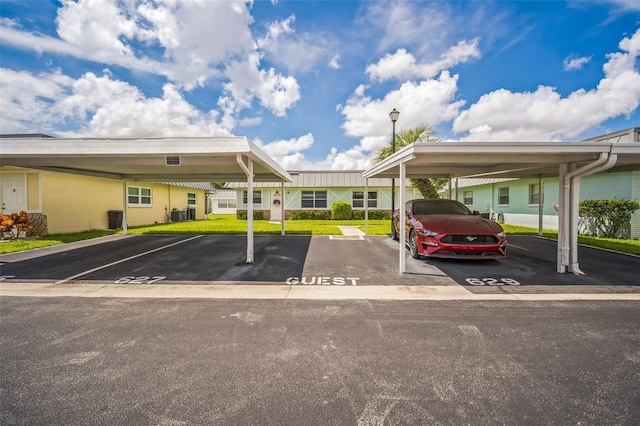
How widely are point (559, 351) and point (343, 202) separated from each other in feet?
61.1

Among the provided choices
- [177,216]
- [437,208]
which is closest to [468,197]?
[437,208]

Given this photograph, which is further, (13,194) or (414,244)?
(13,194)

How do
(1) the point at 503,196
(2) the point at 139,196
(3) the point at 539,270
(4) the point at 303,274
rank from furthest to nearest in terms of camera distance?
(1) the point at 503,196 < (2) the point at 139,196 < (3) the point at 539,270 < (4) the point at 303,274

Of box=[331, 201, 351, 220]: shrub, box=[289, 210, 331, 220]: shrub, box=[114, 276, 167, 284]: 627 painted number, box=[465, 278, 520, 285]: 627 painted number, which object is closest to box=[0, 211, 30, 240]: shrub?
box=[114, 276, 167, 284]: 627 painted number

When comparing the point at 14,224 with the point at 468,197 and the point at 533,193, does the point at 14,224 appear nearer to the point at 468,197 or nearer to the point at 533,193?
the point at 533,193

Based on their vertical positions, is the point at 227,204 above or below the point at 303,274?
above

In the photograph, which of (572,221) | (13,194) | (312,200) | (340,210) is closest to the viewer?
(572,221)

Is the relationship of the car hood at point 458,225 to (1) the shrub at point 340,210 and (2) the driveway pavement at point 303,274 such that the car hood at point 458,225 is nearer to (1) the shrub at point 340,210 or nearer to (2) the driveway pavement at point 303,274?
(2) the driveway pavement at point 303,274

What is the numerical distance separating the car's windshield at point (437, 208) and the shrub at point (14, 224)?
14528 millimetres

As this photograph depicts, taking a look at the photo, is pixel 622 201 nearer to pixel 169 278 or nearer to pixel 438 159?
pixel 438 159

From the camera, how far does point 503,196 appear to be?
18016 millimetres

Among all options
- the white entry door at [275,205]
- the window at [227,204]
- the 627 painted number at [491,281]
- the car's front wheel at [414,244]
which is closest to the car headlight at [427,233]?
the car's front wheel at [414,244]

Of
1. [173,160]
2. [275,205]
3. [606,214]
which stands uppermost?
[173,160]

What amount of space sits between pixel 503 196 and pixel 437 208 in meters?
12.4
